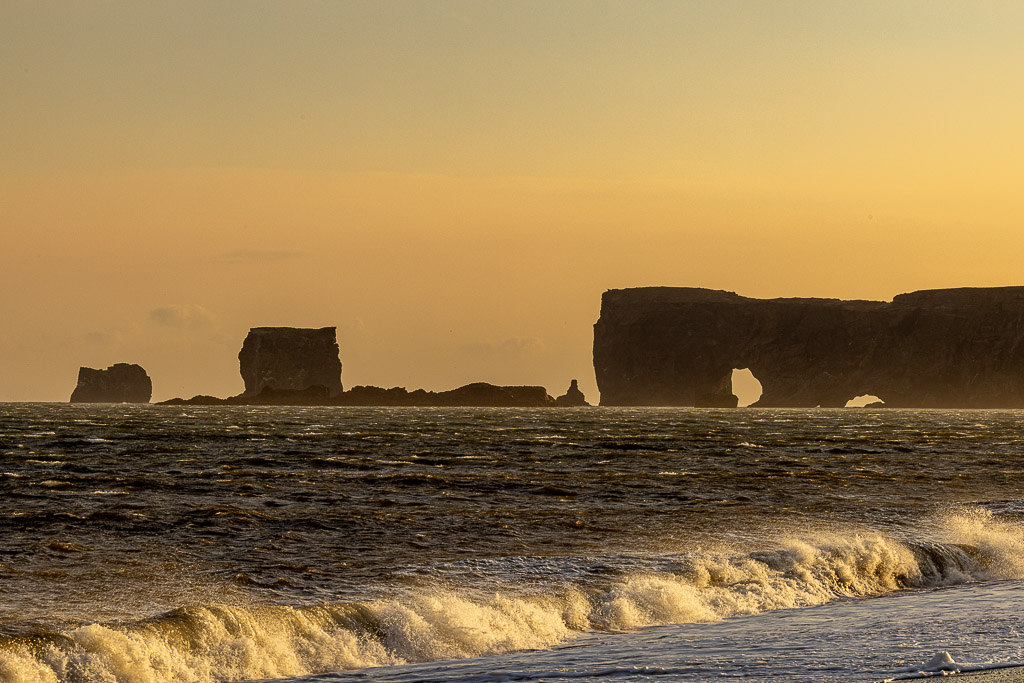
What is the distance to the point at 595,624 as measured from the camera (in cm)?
1548

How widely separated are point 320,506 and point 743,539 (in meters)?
9.82

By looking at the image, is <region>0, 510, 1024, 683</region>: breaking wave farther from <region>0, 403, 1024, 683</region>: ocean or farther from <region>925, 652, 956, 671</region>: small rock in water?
<region>925, 652, 956, 671</region>: small rock in water

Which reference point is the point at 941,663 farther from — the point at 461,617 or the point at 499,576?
the point at 499,576

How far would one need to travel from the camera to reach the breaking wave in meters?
12.7

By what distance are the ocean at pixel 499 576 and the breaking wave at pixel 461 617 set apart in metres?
0.04

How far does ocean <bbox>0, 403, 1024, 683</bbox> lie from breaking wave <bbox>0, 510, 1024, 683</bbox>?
0.04 metres

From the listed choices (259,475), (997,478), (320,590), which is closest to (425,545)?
(320,590)

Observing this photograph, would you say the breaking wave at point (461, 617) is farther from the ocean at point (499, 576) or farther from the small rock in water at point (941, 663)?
the small rock in water at point (941, 663)

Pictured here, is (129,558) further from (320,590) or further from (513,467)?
(513,467)

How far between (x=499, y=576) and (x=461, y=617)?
9.68 feet

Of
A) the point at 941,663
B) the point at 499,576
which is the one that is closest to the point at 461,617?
the point at 499,576

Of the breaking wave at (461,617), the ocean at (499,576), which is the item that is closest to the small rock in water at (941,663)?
the ocean at (499,576)

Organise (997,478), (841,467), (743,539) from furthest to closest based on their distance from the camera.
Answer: (841,467) → (997,478) → (743,539)

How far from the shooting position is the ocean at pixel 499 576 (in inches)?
503
